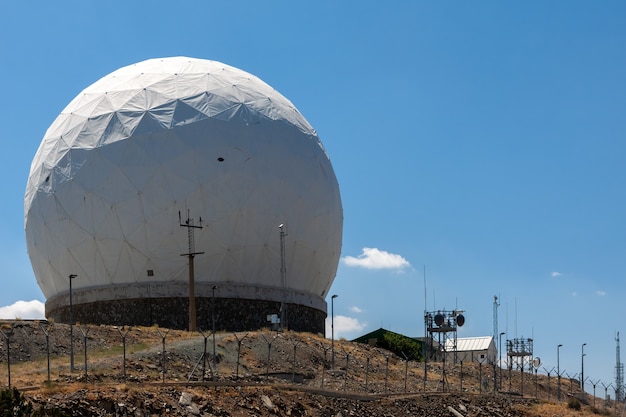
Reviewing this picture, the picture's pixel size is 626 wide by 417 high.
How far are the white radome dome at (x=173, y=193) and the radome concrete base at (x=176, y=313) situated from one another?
0.49m

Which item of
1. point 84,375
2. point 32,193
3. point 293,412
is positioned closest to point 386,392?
point 293,412

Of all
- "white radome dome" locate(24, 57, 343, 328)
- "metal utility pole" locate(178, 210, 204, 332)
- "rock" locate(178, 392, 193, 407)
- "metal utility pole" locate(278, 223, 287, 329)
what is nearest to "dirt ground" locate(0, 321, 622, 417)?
"rock" locate(178, 392, 193, 407)

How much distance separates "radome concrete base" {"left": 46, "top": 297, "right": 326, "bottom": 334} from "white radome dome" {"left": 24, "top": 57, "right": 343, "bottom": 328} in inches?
19.3

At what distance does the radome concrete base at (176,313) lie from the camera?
190ft

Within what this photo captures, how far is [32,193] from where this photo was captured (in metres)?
63.6

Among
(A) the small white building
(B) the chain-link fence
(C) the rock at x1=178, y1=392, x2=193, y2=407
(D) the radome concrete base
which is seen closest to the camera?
(C) the rock at x1=178, y1=392, x2=193, y2=407

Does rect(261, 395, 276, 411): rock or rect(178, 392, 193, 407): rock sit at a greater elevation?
rect(178, 392, 193, 407): rock

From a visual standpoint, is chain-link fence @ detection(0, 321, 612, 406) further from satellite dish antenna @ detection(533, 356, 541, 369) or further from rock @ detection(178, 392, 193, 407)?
satellite dish antenna @ detection(533, 356, 541, 369)

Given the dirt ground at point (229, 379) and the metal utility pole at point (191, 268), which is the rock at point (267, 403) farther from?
the metal utility pole at point (191, 268)

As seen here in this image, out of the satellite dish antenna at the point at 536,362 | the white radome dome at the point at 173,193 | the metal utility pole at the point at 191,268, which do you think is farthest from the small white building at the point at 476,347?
the metal utility pole at the point at 191,268

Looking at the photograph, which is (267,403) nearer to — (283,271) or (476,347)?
(283,271)

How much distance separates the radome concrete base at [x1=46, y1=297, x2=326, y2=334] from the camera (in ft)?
190

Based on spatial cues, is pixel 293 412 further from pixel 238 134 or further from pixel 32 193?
pixel 32 193

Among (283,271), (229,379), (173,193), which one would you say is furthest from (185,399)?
(283,271)
